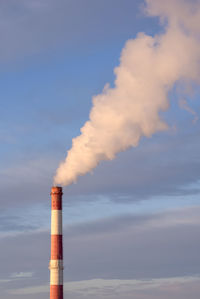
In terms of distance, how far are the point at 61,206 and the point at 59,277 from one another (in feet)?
19.8

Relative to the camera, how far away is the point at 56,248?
182 ft

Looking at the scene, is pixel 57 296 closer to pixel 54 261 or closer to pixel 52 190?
pixel 54 261

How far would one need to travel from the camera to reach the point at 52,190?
57.0m

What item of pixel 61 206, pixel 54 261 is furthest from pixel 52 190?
pixel 54 261

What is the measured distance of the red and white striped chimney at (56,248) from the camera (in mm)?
55531

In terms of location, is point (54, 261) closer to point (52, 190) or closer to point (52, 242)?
point (52, 242)

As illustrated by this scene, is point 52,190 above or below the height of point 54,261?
above

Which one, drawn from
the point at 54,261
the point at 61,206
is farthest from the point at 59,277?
the point at 61,206

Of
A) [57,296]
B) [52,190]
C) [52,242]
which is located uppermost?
[52,190]

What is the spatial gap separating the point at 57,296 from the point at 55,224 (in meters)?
5.97

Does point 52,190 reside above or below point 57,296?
above

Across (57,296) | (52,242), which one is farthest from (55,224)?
(57,296)

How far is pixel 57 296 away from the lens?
181 ft

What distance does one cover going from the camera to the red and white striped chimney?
182 ft
